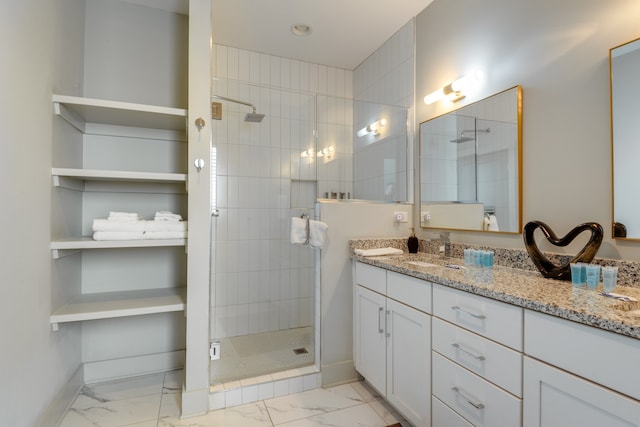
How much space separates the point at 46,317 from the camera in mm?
1618

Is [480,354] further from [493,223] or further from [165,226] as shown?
[165,226]

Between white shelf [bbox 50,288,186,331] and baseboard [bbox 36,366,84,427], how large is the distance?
395 mm

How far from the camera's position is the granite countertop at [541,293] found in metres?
0.84

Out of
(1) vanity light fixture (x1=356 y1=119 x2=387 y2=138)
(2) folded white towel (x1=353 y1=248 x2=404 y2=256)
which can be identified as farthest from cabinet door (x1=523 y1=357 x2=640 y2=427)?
(1) vanity light fixture (x1=356 y1=119 x2=387 y2=138)

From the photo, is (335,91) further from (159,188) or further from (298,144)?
(159,188)

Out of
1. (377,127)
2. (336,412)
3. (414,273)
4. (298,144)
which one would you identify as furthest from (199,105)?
(336,412)

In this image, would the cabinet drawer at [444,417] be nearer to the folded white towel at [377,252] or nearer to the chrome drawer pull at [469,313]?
the chrome drawer pull at [469,313]

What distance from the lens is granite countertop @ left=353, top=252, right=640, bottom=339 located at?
0.84m

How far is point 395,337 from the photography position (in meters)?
1.73

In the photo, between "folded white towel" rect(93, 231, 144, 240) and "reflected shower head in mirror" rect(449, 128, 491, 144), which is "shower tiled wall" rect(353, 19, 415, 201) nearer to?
"reflected shower head in mirror" rect(449, 128, 491, 144)

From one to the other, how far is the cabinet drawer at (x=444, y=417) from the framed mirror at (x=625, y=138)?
38.8 inches

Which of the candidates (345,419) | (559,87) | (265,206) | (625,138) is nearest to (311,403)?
(345,419)

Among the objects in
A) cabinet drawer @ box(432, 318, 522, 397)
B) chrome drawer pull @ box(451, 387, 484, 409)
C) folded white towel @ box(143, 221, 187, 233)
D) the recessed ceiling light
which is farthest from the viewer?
the recessed ceiling light

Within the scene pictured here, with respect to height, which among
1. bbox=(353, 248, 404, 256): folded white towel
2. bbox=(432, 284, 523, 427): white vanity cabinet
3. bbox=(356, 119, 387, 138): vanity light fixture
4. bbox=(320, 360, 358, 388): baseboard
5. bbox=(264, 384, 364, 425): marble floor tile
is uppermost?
bbox=(356, 119, 387, 138): vanity light fixture
